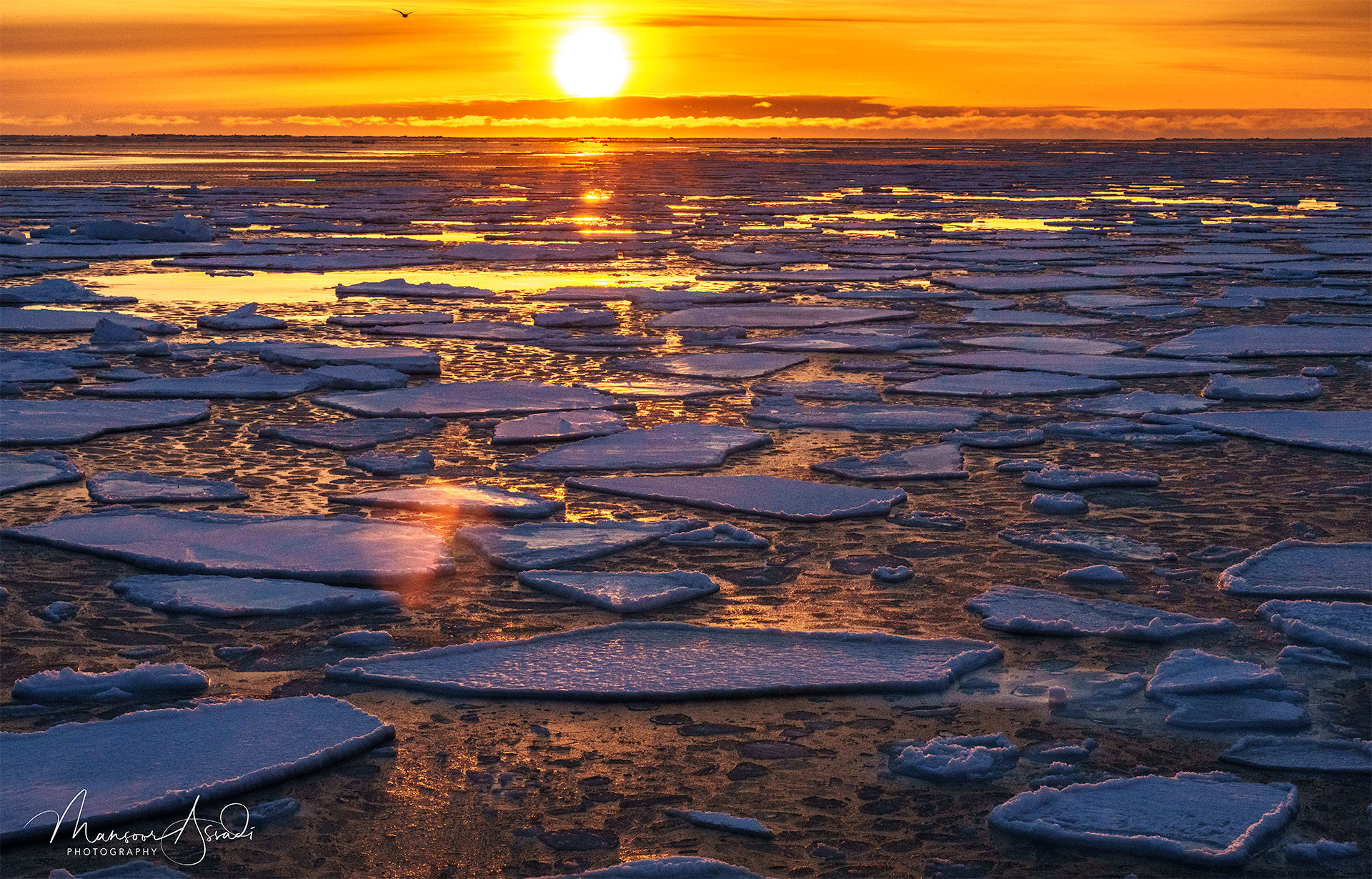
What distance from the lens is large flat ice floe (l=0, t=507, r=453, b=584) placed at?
2.72 metres

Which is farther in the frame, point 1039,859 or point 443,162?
point 443,162

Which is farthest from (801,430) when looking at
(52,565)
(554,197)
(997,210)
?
(554,197)

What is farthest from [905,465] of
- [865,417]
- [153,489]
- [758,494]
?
[153,489]

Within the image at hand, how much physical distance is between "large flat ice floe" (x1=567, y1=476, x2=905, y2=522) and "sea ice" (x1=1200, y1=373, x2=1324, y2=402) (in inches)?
73.6

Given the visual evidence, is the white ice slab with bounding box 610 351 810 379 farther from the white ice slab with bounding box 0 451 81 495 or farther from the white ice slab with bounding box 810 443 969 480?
the white ice slab with bounding box 0 451 81 495

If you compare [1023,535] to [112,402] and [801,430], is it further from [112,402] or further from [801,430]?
[112,402]

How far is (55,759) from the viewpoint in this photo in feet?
6.15

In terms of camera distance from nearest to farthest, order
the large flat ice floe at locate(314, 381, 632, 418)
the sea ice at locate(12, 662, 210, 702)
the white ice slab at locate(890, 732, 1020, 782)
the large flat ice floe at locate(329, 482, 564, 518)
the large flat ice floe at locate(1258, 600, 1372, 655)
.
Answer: the white ice slab at locate(890, 732, 1020, 782)
the sea ice at locate(12, 662, 210, 702)
the large flat ice floe at locate(1258, 600, 1372, 655)
the large flat ice floe at locate(329, 482, 564, 518)
the large flat ice floe at locate(314, 381, 632, 418)

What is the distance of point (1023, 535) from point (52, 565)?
2.08 meters

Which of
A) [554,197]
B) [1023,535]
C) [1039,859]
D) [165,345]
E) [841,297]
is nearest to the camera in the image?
[1039,859]

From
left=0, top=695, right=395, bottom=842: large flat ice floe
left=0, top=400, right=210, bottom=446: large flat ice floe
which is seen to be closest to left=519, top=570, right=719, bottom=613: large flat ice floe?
left=0, top=695, right=395, bottom=842: large flat ice floe

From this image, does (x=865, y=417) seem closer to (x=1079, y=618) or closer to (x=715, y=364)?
(x=715, y=364)

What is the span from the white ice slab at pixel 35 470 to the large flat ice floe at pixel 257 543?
39 centimetres

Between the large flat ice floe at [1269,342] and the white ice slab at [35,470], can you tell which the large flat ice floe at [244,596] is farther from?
the large flat ice floe at [1269,342]
